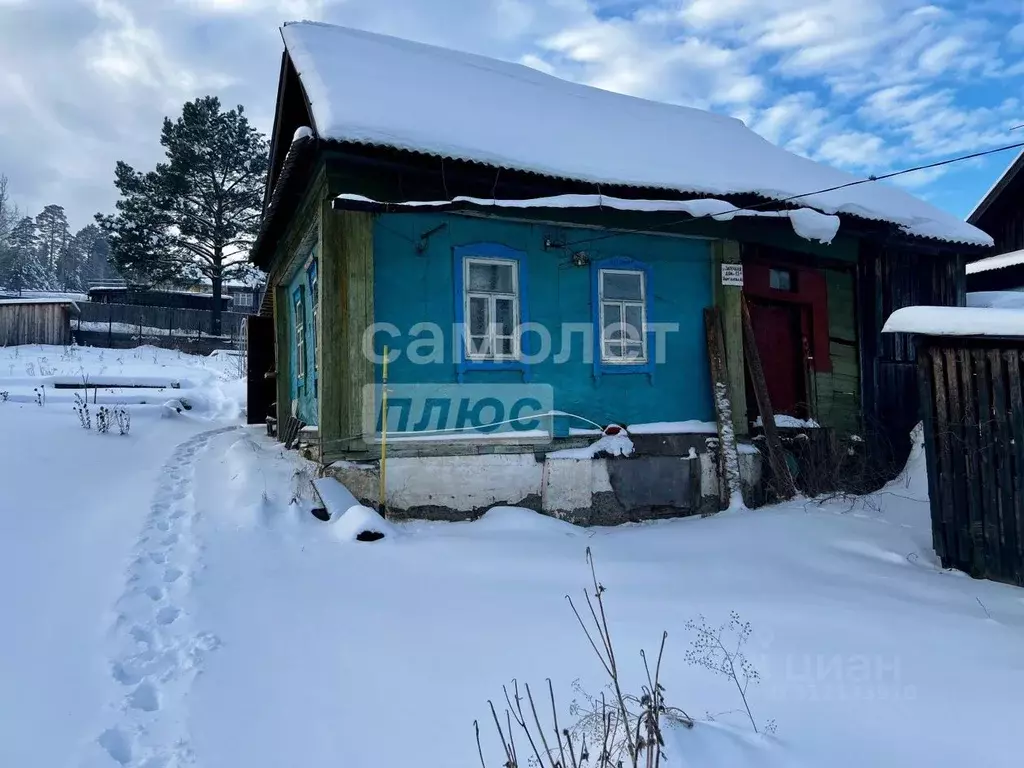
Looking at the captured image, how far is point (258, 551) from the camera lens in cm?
469

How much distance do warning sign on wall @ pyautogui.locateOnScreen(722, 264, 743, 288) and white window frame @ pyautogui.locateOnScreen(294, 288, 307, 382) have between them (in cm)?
574

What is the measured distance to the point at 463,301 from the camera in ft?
21.7

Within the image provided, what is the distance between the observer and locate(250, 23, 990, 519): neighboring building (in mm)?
6188

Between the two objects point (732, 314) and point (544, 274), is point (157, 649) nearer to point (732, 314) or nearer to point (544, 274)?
point (544, 274)

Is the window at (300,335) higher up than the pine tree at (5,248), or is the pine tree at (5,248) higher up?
the pine tree at (5,248)

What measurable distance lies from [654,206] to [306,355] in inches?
208

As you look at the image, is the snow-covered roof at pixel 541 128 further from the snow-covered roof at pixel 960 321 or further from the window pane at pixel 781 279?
the snow-covered roof at pixel 960 321

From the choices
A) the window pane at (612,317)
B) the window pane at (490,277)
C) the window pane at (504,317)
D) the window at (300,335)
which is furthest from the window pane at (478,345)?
the window at (300,335)

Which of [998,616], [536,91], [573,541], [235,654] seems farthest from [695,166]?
[235,654]

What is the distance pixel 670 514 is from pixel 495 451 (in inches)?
88.0

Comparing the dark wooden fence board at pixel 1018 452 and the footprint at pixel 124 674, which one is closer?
the footprint at pixel 124 674

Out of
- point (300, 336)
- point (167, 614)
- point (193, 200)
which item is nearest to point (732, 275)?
point (300, 336)

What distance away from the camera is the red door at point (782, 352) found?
8.61m

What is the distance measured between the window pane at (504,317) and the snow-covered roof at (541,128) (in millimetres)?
1415
